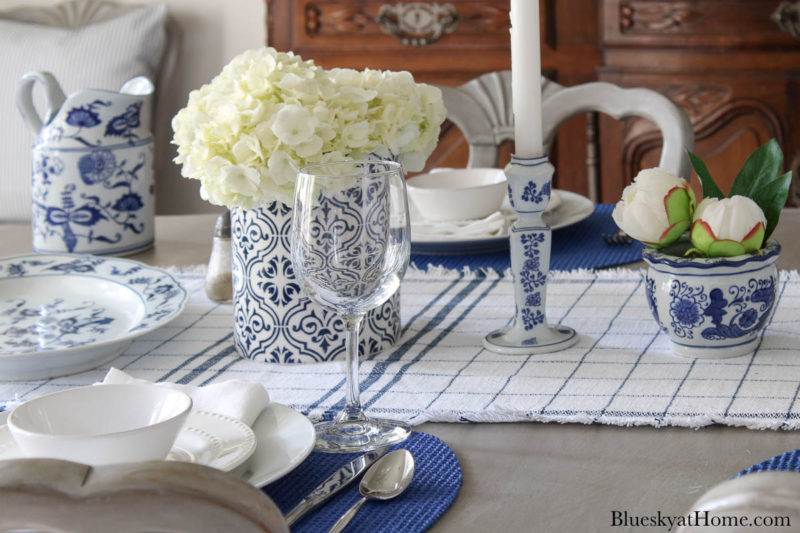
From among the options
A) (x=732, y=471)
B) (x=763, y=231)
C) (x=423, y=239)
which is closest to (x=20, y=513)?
(x=732, y=471)

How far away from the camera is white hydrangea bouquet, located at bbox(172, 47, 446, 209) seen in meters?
0.79

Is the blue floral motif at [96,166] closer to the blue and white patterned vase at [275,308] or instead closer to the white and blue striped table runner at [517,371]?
the white and blue striped table runner at [517,371]

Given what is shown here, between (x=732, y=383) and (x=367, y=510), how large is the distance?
33 cm

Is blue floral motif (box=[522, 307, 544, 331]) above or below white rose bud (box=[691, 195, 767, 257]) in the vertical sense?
below

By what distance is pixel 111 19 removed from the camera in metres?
2.43

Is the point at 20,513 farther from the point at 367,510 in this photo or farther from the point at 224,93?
the point at 224,93

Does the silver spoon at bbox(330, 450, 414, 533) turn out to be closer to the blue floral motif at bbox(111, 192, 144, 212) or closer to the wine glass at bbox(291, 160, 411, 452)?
the wine glass at bbox(291, 160, 411, 452)

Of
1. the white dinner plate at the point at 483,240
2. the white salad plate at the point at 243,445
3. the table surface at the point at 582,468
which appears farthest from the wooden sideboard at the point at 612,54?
the white salad plate at the point at 243,445

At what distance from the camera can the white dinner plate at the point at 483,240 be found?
115 centimetres

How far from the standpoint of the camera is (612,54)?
2.32 metres

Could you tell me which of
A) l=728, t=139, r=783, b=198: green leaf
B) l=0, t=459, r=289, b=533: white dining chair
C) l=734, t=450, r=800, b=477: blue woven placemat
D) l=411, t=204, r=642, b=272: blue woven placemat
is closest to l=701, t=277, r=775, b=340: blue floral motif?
l=728, t=139, r=783, b=198: green leaf

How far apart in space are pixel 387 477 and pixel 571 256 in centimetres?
61

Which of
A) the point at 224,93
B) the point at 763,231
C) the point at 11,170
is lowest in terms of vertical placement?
the point at 11,170

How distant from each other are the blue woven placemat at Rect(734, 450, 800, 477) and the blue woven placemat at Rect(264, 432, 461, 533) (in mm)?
175
